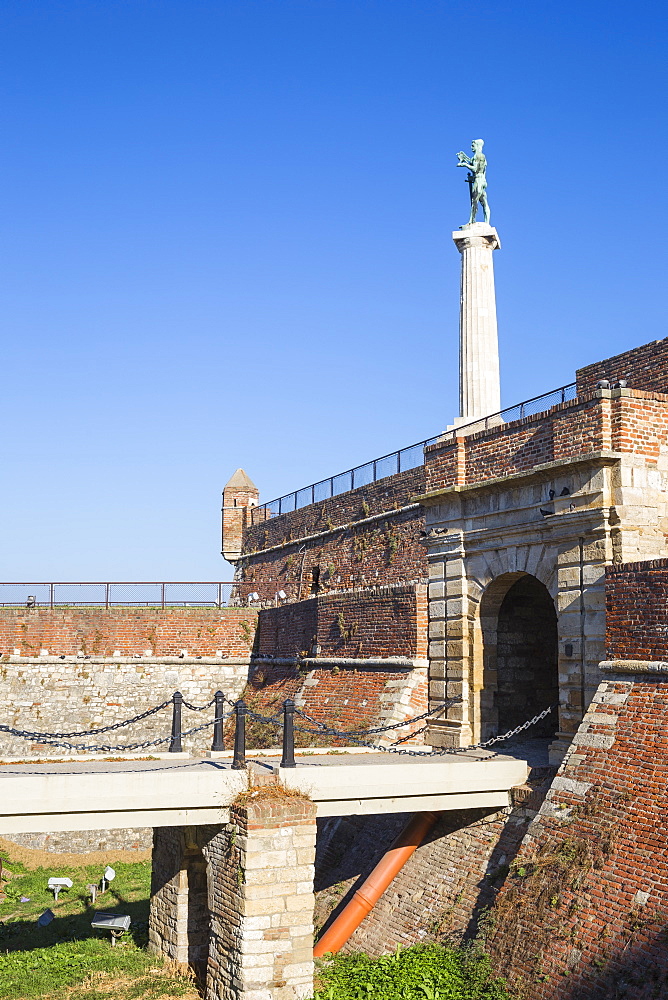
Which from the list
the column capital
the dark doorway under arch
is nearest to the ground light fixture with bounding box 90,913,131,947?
the dark doorway under arch

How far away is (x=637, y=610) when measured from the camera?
11.4 metres

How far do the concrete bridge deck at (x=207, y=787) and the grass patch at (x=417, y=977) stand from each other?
1.69 metres

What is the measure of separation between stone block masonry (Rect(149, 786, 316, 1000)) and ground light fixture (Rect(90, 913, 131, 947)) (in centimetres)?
281

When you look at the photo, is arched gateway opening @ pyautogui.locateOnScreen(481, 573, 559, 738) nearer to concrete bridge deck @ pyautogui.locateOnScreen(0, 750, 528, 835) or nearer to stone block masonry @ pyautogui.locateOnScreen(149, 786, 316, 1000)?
concrete bridge deck @ pyautogui.locateOnScreen(0, 750, 528, 835)

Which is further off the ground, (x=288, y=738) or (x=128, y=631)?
(x=128, y=631)

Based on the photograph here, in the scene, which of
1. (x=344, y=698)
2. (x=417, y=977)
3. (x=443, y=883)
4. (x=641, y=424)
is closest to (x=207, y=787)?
(x=417, y=977)

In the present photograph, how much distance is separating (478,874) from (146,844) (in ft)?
41.3

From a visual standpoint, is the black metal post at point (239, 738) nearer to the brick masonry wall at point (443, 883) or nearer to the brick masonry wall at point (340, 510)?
the brick masonry wall at point (443, 883)

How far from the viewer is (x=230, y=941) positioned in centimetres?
Answer: 1042

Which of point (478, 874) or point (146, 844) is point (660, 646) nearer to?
point (478, 874)

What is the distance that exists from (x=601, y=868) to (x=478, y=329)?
1734cm

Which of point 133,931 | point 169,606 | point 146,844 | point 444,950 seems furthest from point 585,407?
point 169,606

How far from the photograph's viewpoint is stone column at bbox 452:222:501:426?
80.8 ft

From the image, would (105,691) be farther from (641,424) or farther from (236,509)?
(641,424)
